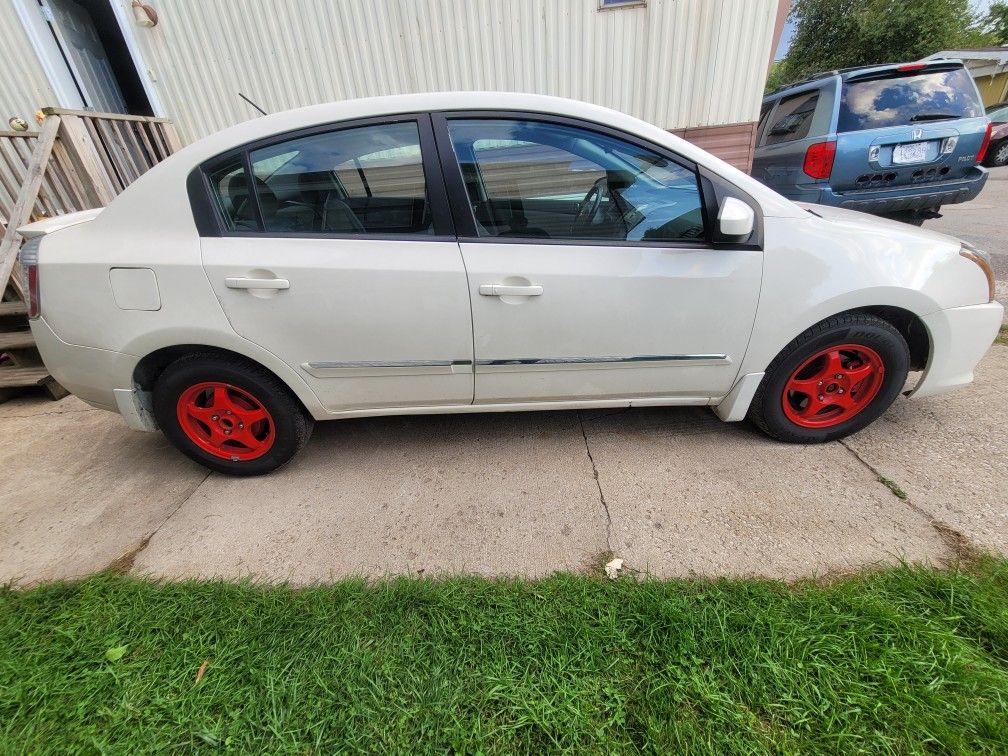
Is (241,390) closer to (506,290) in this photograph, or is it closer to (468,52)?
(506,290)

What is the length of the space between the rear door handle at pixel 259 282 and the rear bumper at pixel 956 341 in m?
2.89

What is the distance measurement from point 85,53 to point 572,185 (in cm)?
676

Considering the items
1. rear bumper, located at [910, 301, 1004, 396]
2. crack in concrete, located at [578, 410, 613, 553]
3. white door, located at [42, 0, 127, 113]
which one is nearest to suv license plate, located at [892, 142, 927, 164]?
rear bumper, located at [910, 301, 1004, 396]

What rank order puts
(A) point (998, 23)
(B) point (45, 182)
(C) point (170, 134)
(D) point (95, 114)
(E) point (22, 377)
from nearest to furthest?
(E) point (22, 377)
(B) point (45, 182)
(D) point (95, 114)
(C) point (170, 134)
(A) point (998, 23)

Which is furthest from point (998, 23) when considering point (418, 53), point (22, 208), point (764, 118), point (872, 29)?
point (22, 208)

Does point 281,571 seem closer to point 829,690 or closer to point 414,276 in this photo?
point 414,276

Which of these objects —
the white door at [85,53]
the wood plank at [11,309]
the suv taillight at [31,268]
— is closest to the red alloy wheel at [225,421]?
the suv taillight at [31,268]

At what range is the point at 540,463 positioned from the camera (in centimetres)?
235

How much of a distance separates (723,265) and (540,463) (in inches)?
49.7

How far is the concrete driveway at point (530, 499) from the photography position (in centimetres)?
182

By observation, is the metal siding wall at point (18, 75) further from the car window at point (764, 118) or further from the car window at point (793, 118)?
the car window at point (764, 118)

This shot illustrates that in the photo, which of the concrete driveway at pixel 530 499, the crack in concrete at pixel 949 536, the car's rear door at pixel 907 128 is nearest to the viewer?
the crack in concrete at pixel 949 536

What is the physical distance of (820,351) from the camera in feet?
7.09

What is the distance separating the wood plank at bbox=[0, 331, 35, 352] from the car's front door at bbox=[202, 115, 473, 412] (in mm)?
2726
